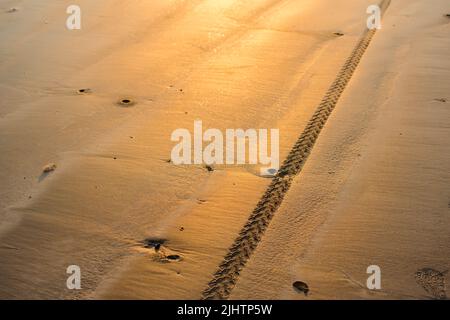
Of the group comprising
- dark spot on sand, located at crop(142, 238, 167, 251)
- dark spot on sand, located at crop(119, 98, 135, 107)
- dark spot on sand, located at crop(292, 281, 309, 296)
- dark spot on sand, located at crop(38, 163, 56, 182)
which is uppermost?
dark spot on sand, located at crop(119, 98, 135, 107)

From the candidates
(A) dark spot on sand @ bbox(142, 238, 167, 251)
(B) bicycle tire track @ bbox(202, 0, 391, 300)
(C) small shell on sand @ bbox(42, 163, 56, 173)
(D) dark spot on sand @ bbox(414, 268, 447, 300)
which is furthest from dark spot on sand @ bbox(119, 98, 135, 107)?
(D) dark spot on sand @ bbox(414, 268, 447, 300)

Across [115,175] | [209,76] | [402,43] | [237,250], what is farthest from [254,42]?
[237,250]

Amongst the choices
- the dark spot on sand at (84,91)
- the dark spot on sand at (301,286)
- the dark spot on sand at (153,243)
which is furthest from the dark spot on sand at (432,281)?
the dark spot on sand at (84,91)

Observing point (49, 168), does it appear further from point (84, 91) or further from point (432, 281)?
point (432, 281)

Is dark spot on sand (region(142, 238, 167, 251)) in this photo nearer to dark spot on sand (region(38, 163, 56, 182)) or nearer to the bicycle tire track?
Answer: the bicycle tire track

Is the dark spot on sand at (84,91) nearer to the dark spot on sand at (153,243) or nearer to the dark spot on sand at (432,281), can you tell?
the dark spot on sand at (153,243)

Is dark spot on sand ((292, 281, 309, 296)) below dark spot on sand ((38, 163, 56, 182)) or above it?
below
